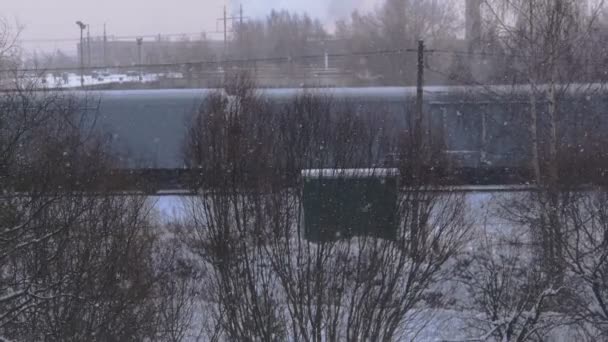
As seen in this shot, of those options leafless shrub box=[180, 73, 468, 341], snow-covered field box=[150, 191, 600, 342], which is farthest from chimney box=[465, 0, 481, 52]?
leafless shrub box=[180, 73, 468, 341]

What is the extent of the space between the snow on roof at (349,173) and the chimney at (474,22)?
6.35 metres

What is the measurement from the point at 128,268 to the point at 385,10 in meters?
15.4

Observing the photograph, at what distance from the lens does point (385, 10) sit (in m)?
21.4

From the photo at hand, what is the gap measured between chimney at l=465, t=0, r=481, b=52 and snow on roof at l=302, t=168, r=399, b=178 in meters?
6.35

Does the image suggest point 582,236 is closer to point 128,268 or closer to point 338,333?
point 338,333

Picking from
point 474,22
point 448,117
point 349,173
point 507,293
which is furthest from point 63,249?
point 448,117

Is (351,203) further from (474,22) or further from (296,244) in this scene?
(474,22)

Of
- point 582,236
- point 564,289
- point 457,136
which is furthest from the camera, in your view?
point 457,136

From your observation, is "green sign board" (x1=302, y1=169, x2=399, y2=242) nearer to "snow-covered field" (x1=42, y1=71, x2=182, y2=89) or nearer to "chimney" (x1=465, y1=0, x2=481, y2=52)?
"chimney" (x1=465, y1=0, x2=481, y2=52)

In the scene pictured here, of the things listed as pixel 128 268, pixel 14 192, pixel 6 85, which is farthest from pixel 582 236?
pixel 6 85

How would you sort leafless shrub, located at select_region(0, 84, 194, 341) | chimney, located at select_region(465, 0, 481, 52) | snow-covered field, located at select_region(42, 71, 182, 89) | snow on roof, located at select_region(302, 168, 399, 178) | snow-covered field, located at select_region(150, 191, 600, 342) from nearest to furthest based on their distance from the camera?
leafless shrub, located at select_region(0, 84, 194, 341)
snow on roof, located at select_region(302, 168, 399, 178)
snow-covered field, located at select_region(150, 191, 600, 342)
chimney, located at select_region(465, 0, 481, 52)
snow-covered field, located at select_region(42, 71, 182, 89)

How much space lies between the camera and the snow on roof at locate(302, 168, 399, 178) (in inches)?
317

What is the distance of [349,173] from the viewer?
8.23m

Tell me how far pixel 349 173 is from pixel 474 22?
7.31 meters
